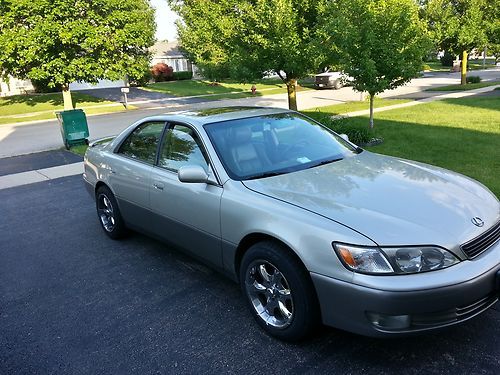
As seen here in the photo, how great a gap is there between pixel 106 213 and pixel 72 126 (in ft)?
25.0

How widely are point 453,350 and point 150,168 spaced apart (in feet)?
9.45

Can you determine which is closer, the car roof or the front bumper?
the front bumper

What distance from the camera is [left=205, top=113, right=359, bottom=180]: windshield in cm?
355

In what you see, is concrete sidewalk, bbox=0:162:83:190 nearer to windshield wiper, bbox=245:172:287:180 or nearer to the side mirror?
the side mirror

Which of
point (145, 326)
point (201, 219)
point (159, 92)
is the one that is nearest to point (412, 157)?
point (201, 219)

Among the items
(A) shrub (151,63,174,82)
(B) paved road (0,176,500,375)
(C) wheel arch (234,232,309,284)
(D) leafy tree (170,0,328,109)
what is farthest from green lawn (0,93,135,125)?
(C) wheel arch (234,232,309,284)

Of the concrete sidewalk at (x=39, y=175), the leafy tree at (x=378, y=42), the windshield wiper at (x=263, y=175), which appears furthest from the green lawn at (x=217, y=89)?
the windshield wiper at (x=263, y=175)

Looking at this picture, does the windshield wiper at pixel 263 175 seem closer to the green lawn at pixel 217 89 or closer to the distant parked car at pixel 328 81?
the green lawn at pixel 217 89

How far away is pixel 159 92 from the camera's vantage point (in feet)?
107

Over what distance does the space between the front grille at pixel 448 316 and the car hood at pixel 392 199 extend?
0.36 m

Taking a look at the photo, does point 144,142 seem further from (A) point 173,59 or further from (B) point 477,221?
(A) point 173,59

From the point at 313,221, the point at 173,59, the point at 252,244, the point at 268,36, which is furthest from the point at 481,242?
the point at 173,59

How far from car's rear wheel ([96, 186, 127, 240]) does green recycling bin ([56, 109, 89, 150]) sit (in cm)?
736

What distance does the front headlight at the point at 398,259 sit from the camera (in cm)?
251
